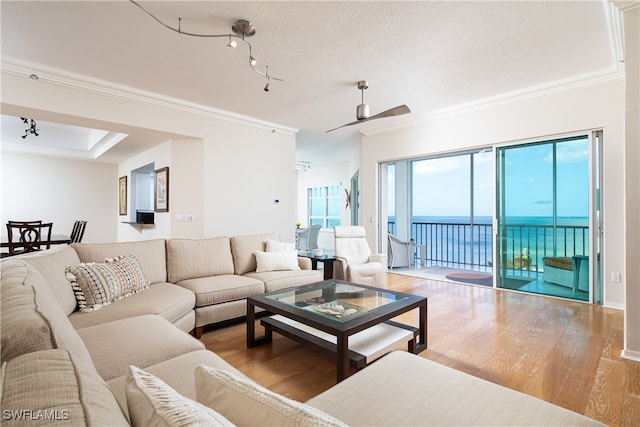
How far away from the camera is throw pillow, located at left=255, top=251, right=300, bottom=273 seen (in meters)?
3.59

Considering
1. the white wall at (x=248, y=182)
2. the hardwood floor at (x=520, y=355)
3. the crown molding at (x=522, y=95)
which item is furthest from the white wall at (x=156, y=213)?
the crown molding at (x=522, y=95)

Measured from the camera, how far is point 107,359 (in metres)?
1.45

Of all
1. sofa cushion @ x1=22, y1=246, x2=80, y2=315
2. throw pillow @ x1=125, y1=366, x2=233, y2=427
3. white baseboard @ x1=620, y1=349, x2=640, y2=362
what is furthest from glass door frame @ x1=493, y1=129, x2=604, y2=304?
sofa cushion @ x1=22, y1=246, x2=80, y2=315

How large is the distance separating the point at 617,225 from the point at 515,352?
2296 millimetres

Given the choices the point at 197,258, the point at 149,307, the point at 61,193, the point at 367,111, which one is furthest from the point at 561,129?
the point at 61,193

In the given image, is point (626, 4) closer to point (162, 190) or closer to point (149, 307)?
point (149, 307)

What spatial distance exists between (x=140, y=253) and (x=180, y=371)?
1.96 m

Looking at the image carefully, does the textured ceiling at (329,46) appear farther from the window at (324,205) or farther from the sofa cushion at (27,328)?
the window at (324,205)

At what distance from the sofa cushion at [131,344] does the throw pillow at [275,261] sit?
1.68m

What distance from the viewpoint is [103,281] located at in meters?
2.31

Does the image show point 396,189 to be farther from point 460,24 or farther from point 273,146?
point 460,24

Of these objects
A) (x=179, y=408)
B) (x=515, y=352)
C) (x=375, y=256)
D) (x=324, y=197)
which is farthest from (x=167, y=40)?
(x=324, y=197)

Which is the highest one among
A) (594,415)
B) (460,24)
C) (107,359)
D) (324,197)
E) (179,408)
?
(460,24)

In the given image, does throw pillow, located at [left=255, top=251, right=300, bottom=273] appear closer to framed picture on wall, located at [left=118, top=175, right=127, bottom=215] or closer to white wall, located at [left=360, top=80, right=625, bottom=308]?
white wall, located at [left=360, top=80, right=625, bottom=308]
